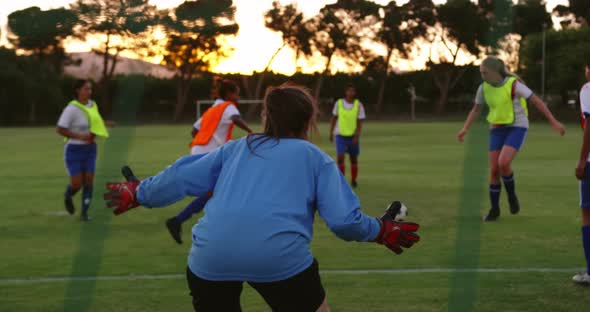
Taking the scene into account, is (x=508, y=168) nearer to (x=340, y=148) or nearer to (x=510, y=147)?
(x=510, y=147)

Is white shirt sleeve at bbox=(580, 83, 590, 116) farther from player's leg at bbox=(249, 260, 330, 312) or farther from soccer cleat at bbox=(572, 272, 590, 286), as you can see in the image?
player's leg at bbox=(249, 260, 330, 312)

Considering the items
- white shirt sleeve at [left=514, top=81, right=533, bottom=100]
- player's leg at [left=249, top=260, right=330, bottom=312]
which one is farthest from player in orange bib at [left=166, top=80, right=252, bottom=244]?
player's leg at [left=249, top=260, right=330, bottom=312]

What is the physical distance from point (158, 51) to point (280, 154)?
2.28 m

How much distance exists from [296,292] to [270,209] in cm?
34

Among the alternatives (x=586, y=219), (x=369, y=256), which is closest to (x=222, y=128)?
(x=369, y=256)

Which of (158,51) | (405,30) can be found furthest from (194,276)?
(405,30)

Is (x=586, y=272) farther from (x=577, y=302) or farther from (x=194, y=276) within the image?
(x=194, y=276)

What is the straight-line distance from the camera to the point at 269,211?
123 inches

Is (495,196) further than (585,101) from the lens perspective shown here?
Yes

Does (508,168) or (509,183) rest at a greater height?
(508,168)

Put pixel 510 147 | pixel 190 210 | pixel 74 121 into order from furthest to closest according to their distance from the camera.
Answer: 1. pixel 74 121
2. pixel 510 147
3. pixel 190 210

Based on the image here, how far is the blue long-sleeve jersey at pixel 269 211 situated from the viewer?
10.3 feet

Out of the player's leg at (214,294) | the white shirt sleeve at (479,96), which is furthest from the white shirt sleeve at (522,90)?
the player's leg at (214,294)

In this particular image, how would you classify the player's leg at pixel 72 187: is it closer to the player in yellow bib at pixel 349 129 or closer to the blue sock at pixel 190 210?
the blue sock at pixel 190 210
